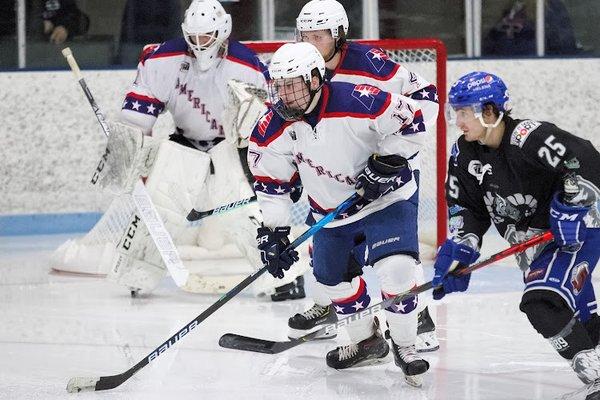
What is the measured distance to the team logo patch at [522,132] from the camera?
3129 mm

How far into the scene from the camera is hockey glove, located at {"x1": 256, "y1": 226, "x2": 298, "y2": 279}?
3.54 meters

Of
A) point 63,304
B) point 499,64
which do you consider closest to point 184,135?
point 63,304

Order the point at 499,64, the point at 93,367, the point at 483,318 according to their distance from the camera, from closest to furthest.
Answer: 1. the point at 93,367
2. the point at 483,318
3. the point at 499,64

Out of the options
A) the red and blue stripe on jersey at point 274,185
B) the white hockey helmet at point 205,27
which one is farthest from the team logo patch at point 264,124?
the white hockey helmet at point 205,27

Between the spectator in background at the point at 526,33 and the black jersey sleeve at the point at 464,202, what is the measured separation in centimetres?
409

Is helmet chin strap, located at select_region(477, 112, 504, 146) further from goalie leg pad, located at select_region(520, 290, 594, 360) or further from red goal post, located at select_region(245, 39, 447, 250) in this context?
red goal post, located at select_region(245, 39, 447, 250)

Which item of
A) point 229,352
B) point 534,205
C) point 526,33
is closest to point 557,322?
point 534,205

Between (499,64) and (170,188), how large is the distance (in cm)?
269

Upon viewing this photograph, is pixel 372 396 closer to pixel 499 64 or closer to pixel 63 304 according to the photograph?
pixel 63 304

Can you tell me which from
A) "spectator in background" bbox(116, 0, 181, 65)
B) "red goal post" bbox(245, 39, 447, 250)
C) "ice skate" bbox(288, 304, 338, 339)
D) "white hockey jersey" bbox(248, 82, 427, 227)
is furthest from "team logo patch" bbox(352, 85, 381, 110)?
"spectator in background" bbox(116, 0, 181, 65)

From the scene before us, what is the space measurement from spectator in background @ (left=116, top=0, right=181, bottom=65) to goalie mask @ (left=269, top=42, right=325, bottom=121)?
3633 mm

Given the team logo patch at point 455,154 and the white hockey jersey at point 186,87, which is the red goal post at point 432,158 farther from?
the team logo patch at point 455,154

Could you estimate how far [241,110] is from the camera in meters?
4.77

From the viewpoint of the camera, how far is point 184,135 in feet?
16.7
